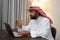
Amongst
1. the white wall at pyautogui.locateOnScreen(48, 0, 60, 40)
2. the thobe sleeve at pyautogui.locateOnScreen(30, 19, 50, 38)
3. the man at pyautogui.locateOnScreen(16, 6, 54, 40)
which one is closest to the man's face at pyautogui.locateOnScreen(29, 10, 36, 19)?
the man at pyautogui.locateOnScreen(16, 6, 54, 40)

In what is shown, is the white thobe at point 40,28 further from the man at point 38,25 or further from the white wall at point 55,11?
the white wall at point 55,11

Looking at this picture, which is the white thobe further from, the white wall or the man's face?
the white wall

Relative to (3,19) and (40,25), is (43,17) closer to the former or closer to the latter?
(40,25)

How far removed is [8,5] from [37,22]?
4.59 feet

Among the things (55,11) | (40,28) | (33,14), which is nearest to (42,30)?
(40,28)

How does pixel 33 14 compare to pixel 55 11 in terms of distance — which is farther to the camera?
pixel 55 11

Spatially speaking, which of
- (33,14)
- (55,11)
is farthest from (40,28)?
(55,11)

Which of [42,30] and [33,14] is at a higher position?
[33,14]

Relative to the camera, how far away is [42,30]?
2127 millimetres

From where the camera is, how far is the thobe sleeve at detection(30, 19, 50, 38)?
2088 mm

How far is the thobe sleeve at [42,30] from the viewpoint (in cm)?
209

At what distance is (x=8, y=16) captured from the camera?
11.5 feet

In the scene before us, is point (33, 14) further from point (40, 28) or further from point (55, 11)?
point (55, 11)

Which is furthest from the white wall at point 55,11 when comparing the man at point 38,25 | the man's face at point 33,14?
the man's face at point 33,14
